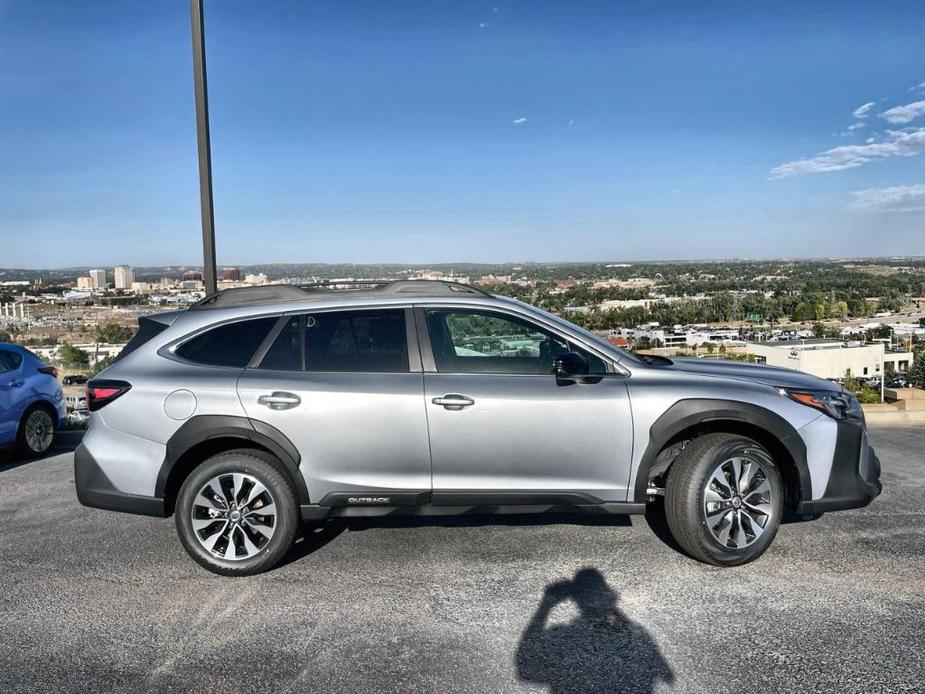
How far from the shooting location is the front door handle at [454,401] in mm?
3951

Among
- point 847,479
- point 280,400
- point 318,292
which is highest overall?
point 318,292

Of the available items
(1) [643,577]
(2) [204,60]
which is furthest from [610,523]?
(2) [204,60]

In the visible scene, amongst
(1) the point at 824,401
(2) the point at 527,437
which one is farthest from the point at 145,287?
(1) the point at 824,401

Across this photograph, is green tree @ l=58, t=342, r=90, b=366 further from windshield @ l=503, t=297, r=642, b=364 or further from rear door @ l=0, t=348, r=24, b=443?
windshield @ l=503, t=297, r=642, b=364

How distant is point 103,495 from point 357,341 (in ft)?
5.81

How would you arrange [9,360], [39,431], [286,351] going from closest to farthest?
[286,351] → [9,360] → [39,431]

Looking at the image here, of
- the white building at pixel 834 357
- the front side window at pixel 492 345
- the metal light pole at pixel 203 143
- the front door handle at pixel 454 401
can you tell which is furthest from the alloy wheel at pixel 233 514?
the white building at pixel 834 357

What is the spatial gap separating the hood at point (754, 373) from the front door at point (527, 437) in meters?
0.62

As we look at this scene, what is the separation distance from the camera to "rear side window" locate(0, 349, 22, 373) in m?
6.70

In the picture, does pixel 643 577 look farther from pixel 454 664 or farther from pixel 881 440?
pixel 881 440

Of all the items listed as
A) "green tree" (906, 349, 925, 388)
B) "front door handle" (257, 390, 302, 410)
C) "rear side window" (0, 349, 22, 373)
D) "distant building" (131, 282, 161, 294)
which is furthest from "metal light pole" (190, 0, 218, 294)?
"green tree" (906, 349, 925, 388)

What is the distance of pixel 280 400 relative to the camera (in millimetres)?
3990

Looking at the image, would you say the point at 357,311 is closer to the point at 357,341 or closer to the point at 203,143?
the point at 357,341

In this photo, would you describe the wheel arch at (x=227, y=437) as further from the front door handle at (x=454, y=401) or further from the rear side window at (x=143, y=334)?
the front door handle at (x=454, y=401)
